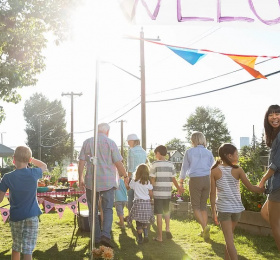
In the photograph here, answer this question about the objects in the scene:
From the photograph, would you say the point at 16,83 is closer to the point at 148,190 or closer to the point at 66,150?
the point at 148,190

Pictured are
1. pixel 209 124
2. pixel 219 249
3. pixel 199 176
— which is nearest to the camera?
pixel 219 249

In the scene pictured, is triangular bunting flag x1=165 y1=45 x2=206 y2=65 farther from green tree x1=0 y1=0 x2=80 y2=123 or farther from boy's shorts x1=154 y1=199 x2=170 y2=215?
green tree x1=0 y1=0 x2=80 y2=123

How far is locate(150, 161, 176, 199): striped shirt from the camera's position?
7906mm

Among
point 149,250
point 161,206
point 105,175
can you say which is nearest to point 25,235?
point 105,175

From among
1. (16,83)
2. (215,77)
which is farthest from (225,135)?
(16,83)

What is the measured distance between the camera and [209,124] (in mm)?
95062

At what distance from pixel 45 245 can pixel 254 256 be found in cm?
342

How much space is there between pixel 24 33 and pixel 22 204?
844cm

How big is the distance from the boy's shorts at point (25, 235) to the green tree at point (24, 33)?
7617 millimetres

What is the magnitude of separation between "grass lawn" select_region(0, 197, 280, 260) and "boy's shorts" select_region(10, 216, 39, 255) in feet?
5.16

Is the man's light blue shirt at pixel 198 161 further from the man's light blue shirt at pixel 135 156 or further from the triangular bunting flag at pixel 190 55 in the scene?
the triangular bunting flag at pixel 190 55

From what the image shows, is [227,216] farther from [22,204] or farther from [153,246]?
[153,246]

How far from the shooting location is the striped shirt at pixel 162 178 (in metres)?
7.91

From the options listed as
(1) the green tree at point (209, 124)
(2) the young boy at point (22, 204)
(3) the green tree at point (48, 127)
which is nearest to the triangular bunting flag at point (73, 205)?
(2) the young boy at point (22, 204)
